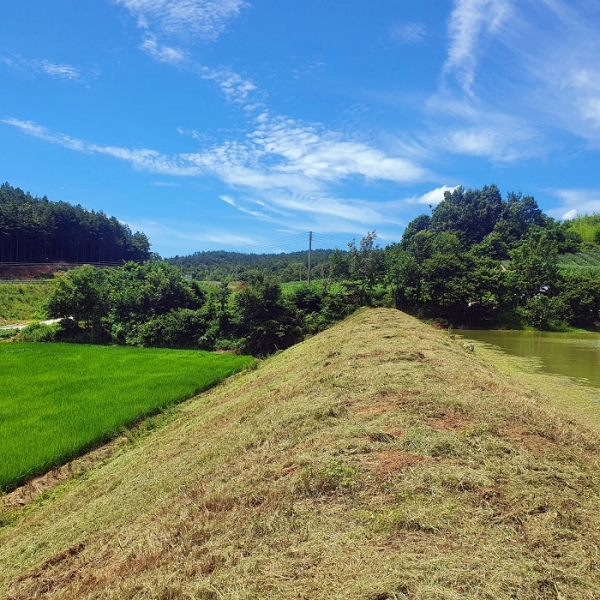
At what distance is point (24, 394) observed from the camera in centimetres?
1100

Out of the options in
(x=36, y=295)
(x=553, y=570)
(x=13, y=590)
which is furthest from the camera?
(x=36, y=295)

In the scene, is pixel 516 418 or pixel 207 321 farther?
pixel 207 321

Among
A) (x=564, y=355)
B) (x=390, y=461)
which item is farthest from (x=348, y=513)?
(x=564, y=355)

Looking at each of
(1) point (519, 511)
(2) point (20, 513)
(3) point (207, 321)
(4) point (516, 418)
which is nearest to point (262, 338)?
(3) point (207, 321)

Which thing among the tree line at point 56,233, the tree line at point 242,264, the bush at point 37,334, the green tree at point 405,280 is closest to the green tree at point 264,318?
the bush at point 37,334

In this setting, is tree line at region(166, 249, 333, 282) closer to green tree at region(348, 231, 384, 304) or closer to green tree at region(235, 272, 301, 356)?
green tree at region(348, 231, 384, 304)

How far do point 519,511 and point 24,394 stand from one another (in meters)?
12.0

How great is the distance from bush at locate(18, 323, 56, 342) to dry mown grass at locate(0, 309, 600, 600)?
69.3 ft

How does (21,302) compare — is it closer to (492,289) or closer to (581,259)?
(492,289)

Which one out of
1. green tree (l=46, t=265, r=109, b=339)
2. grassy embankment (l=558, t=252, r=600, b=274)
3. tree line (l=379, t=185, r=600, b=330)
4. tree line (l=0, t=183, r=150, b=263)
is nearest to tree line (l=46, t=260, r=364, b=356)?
green tree (l=46, t=265, r=109, b=339)

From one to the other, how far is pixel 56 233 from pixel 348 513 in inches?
2140

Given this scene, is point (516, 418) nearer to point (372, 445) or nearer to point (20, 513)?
point (372, 445)

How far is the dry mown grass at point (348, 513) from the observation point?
2.37 meters

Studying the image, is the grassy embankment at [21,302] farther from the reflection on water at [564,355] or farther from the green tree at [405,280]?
the reflection on water at [564,355]
